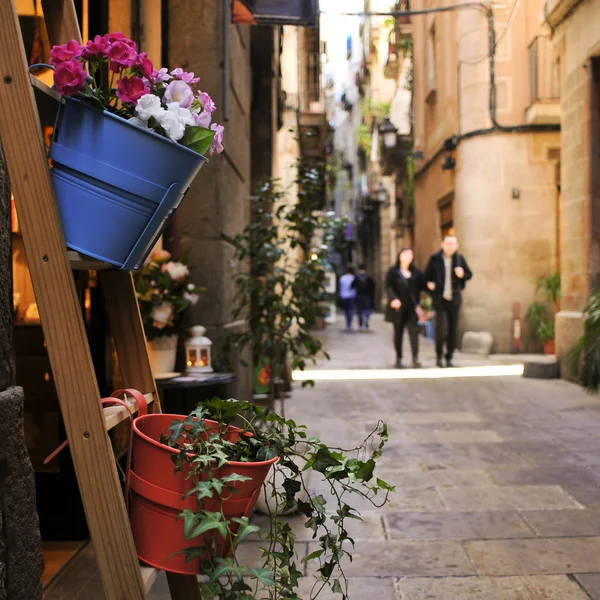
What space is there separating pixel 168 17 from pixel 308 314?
2.06 m

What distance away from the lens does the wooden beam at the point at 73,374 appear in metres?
1.60

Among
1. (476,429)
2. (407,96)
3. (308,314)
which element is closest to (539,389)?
(476,429)

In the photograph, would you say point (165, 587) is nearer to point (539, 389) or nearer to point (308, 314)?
point (308, 314)

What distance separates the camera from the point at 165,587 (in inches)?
120

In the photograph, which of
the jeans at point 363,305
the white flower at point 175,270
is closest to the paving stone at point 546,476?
the white flower at point 175,270

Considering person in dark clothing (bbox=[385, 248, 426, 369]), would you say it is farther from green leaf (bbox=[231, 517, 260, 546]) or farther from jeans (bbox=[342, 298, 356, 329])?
jeans (bbox=[342, 298, 356, 329])

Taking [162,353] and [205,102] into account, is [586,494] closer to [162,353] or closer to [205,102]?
[162,353]

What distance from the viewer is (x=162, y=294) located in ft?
13.6

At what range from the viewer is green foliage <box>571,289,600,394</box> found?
293 inches

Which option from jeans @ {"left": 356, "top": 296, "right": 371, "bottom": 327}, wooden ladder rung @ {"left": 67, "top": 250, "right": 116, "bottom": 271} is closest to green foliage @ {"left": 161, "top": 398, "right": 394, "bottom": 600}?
wooden ladder rung @ {"left": 67, "top": 250, "right": 116, "bottom": 271}

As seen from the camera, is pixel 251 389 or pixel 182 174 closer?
pixel 182 174

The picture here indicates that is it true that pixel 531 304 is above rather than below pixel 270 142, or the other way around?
below

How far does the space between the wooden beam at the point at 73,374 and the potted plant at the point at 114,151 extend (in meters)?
0.06

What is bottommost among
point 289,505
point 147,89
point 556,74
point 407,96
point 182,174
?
point 289,505
